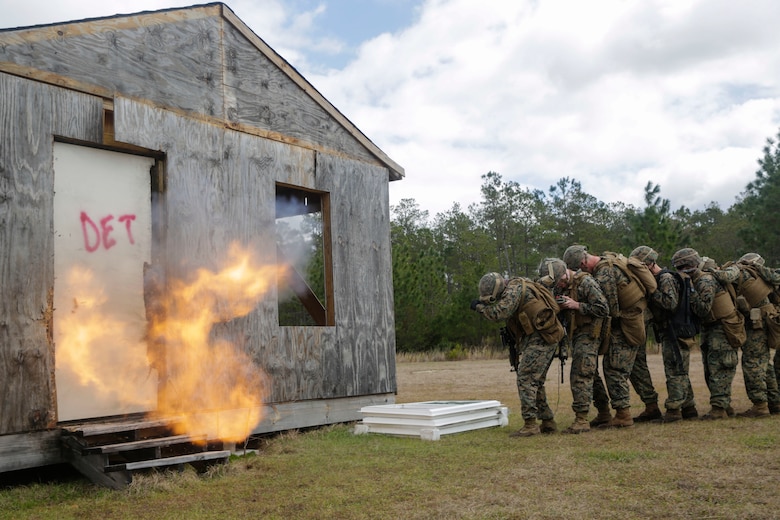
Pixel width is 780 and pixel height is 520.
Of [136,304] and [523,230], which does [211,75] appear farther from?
[523,230]

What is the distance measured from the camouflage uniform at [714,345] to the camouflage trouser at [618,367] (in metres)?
1.06

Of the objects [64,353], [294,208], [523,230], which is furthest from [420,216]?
[64,353]

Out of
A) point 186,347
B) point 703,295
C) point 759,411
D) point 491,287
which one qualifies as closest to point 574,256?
point 491,287

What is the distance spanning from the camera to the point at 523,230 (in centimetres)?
5241

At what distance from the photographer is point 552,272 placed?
8.34m

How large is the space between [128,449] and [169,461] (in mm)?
369

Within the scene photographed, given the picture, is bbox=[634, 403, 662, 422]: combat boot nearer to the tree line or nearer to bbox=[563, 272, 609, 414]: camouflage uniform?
bbox=[563, 272, 609, 414]: camouflage uniform

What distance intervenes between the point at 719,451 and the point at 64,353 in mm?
6094

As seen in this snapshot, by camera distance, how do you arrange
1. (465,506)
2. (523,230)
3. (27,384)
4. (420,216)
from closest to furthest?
(465,506) → (27,384) → (523,230) → (420,216)

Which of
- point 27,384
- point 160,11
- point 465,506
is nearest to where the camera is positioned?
point 465,506

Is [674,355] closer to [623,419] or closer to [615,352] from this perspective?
[615,352]

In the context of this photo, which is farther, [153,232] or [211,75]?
[211,75]

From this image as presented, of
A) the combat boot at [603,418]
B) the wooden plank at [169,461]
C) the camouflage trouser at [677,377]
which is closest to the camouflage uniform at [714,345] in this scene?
the camouflage trouser at [677,377]

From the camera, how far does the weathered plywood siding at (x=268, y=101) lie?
8.41 m
